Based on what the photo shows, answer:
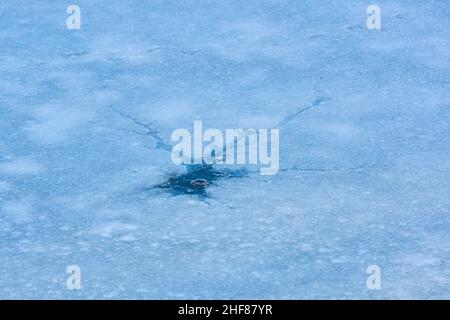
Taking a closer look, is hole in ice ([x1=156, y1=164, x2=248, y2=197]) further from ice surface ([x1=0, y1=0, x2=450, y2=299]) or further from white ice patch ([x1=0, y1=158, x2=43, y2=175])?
white ice patch ([x1=0, y1=158, x2=43, y2=175])

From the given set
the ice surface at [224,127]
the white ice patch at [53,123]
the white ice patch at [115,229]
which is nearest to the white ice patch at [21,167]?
the ice surface at [224,127]

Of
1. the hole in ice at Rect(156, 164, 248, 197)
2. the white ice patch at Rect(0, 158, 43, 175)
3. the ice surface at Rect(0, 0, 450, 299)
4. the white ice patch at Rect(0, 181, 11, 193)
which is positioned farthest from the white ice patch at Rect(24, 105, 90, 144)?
the hole in ice at Rect(156, 164, 248, 197)

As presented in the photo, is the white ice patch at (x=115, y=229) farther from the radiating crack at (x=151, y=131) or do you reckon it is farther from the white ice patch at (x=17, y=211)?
the radiating crack at (x=151, y=131)

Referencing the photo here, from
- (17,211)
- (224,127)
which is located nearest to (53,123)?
(17,211)

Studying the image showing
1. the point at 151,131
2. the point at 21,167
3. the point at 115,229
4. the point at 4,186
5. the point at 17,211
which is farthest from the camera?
the point at 151,131

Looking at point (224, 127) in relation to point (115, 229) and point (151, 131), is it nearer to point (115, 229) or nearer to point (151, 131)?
point (151, 131)

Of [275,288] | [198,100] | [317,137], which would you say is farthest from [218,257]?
[198,100]

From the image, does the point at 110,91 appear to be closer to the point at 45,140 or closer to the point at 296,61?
the point at 45,140
